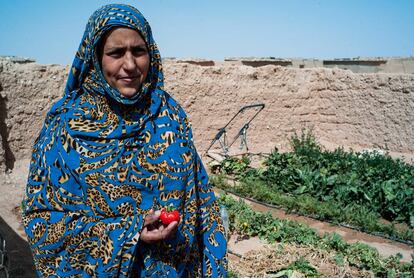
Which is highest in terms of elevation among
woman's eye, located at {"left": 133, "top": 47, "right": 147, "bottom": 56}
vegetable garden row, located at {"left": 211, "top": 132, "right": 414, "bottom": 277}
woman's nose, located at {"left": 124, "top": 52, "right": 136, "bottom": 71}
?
woman's eye, located at {"left": 133, "top": 47, "right": 147, "bottom": 56}

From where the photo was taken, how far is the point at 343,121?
34.4 ft

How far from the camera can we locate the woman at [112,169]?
1.41 m

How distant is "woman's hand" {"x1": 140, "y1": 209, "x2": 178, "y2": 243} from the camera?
140cm

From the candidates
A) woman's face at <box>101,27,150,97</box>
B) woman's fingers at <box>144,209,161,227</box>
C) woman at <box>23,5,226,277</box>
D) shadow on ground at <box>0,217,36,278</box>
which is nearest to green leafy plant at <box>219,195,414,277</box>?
shadow on ground at <box>0,217,36,278</box>

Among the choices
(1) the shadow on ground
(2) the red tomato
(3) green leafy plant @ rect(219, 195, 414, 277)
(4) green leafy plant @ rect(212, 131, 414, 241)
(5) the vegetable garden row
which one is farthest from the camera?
(4) green leafy plant @ rect(212, 131, 414, 241)

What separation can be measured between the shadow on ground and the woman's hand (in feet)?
9.08

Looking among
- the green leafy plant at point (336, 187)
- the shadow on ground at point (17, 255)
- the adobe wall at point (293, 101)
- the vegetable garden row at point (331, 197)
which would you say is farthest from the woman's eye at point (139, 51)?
the adobe wall at point (293, 101)

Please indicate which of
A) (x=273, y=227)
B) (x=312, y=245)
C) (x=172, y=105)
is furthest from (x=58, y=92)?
(x=172, y=105)

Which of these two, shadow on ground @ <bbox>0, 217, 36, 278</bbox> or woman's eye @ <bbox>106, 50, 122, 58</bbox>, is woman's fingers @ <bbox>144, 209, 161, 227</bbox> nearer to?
woman's eye @ <bbox>106, 50, 122, 58</bbox>

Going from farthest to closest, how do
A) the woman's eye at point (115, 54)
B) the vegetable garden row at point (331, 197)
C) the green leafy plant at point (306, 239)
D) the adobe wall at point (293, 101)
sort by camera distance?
the adobe wall at point (293, 101), the vegetable garden row at point (331, 197), the green leafy plant at point (306, 239), the woman's eye at point (115, 54)

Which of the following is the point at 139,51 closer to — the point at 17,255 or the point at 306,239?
the point at 17,255

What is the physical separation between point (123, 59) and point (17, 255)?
3.40 m

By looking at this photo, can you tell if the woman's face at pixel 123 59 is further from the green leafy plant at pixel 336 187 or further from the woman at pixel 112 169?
the green leafy plant at pixel 336 187

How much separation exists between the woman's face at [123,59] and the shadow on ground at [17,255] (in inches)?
110
